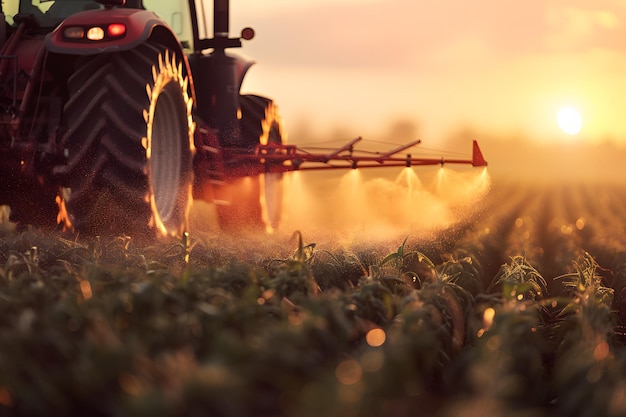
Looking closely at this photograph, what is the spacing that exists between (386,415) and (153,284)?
1.16 m

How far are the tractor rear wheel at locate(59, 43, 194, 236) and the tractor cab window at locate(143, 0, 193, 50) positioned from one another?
64.2 inches

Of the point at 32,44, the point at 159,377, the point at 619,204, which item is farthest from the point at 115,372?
the point at 619,204

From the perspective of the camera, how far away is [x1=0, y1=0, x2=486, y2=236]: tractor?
712 centimetres

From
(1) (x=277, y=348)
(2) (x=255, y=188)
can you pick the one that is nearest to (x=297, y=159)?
(2) (x=255, y=188)

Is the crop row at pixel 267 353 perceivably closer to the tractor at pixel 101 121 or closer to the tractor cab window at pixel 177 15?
the tractor at pixel 101 121

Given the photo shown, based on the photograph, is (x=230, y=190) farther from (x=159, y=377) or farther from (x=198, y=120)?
(x=159, y=377)

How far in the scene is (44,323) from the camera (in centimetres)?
290

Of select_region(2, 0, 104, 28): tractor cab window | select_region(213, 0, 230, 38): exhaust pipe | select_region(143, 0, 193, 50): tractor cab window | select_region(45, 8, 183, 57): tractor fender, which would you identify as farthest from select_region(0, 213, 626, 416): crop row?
select_region(213, 0, 230, 38): exhaust pipe

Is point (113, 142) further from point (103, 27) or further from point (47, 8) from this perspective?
point (47, 8)

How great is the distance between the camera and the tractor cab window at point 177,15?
898 centimetres

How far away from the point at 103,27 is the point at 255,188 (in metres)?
3.68

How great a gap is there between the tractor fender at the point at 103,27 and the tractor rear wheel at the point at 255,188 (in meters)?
2.89

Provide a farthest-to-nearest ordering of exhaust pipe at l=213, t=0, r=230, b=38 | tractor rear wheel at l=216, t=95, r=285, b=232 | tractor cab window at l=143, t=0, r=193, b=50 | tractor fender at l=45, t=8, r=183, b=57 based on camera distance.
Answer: tractor rear wheel at l=216, t=95, r=285, b=232, exhaust pipe at l=213, t=0, r=230, b=38, tractor cab window at l=143, t=0, r=193, b=50, tractor fender at l=45, t=8, r=183, b=57

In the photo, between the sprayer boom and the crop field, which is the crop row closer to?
the crop field
